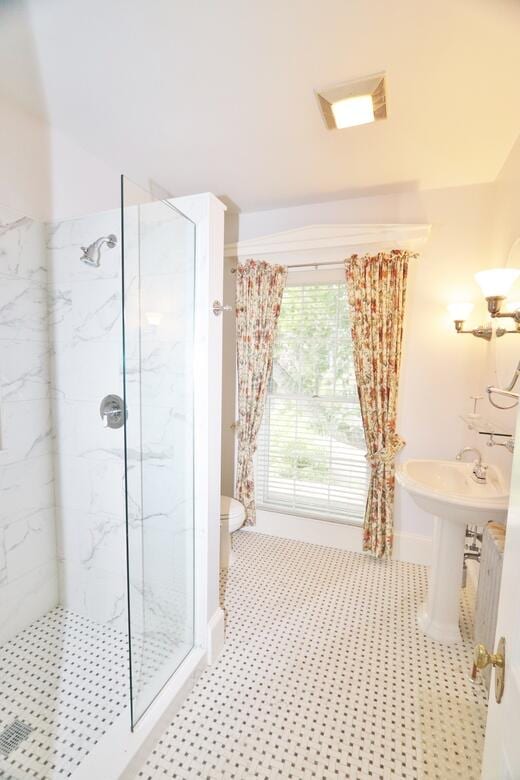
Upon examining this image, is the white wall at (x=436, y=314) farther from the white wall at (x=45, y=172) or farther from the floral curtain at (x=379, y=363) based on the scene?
the white wall at (x=45, y=172)

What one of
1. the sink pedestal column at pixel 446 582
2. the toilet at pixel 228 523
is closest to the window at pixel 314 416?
the toilet at pixel 228 523

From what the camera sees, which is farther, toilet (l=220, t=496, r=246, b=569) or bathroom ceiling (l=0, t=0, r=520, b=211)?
toilet (l=220, t=496, r=246, b=569)

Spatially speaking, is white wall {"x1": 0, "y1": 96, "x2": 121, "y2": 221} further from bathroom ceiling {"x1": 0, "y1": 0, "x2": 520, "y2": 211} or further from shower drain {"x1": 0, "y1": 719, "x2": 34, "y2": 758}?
shower drain {"x1": 0, "y1": 719, "x2": 34, "y2": 758}

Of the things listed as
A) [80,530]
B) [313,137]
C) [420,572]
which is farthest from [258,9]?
[420,572]

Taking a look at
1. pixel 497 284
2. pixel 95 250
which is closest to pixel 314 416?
pixel 497 284

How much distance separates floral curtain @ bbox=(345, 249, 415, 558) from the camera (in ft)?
8.09

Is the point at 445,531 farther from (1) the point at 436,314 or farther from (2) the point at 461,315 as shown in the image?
(1) the point at 436,314

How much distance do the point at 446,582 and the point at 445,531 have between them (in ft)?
0.89

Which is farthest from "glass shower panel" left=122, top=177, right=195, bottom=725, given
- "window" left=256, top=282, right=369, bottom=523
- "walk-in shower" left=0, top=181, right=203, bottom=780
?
"window" left=256, top=282, right=369, bottom=523

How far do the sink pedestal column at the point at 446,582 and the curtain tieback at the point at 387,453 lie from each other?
65 centimetres

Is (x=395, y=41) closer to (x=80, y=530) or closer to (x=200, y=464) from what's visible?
(x=200, y=464)

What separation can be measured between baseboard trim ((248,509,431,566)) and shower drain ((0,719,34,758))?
6.14 ft

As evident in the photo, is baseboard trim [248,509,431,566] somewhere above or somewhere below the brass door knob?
below

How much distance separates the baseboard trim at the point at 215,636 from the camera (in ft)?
5.58
